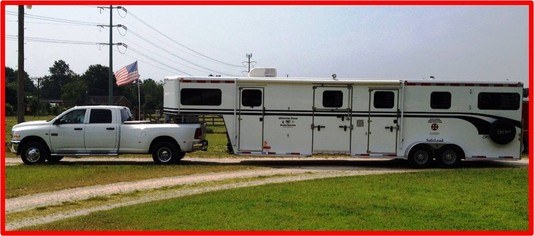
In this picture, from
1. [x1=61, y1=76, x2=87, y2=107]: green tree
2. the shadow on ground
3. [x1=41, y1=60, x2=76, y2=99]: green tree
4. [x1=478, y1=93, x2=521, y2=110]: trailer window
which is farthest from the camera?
[x1=41, y1=60, x2=76, y2=99]: green tree

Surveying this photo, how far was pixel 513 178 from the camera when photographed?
1349cm

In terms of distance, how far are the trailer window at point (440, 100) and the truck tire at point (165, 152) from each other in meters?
7.79

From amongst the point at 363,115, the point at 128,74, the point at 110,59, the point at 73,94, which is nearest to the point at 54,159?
the point at 363,115

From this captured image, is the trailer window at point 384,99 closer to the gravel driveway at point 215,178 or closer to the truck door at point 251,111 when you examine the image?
the gravel driveway at point 215,178

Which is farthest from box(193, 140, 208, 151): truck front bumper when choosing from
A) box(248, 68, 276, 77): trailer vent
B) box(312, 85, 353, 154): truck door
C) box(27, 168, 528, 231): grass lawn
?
box(27, 168, 528, 231): grass lawn

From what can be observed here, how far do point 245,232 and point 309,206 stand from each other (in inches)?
87.8

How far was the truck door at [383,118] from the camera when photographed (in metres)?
16.2

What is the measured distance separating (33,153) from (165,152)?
391 cm

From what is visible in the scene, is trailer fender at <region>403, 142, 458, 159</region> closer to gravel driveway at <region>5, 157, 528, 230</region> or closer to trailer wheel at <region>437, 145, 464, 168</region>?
trailer wheel at <region>437, 145, 464, 168</region>

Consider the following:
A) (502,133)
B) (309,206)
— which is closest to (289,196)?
(309,206)

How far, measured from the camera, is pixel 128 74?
29.8 metres

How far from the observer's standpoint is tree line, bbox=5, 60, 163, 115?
65.8 meters

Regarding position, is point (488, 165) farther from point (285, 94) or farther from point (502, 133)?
point (285, 94)

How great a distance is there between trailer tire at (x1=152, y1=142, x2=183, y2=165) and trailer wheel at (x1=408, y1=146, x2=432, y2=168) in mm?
7125
